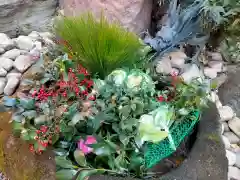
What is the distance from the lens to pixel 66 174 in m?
0.87

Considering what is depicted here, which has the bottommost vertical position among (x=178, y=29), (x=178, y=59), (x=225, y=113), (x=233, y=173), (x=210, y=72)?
(x=233, y=173)

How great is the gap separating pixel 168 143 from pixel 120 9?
1.85 feet

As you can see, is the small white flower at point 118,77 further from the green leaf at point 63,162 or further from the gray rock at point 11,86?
the gray rock at point 11,86

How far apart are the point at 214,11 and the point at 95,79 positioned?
1.80 ft

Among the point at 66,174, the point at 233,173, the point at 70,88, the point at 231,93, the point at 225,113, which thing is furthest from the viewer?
the point at 231,93

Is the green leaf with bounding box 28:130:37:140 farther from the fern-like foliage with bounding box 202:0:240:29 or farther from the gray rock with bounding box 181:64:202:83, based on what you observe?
the fern-like foliage with bounding box 202:0:240:29

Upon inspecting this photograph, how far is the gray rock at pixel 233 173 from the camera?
140 centimetres

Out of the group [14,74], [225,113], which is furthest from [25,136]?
[225,113]

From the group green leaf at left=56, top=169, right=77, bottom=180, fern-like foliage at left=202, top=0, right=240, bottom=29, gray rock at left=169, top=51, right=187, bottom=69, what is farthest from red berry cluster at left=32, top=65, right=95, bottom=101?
fern-like foliage at left=202, top=0, right=240, bottom=29

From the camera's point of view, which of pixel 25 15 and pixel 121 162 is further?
pixel 25 15

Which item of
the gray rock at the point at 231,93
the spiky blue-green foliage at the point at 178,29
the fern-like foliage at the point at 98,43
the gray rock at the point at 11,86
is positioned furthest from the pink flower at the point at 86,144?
the gray rock at the point at 231,93

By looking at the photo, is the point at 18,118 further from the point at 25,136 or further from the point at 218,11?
the point at 218,11

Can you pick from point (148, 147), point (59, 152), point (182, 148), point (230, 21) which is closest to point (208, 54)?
point (230, 21)

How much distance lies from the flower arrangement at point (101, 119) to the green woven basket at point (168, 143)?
12 millimetres
